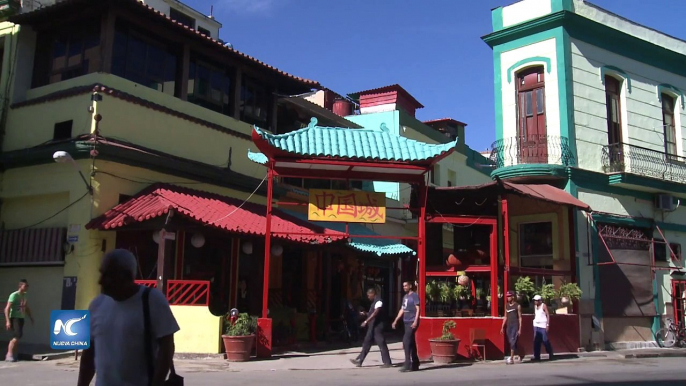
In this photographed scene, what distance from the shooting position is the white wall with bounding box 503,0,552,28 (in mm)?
18767

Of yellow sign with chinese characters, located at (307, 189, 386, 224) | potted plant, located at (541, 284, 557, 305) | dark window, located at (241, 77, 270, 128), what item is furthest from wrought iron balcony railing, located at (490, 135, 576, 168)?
dark window, located at (241, 77, 270, 128)

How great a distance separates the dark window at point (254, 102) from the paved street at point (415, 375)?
900 cm

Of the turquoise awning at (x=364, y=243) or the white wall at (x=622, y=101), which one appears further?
the turquoise awning at (x=364, y=243)

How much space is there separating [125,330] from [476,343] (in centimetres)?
1151

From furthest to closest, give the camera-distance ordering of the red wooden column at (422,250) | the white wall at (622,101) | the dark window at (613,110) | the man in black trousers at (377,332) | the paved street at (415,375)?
1. the dark window at (613,110)
2. the white wall at (622,101)
3. the red wooden column at (422,250)
4. the man in black trousers at (377,332)
5. the paved street at (415,375)

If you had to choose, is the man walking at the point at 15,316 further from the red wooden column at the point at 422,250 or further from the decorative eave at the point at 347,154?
the red wooden column at the point at 422,250

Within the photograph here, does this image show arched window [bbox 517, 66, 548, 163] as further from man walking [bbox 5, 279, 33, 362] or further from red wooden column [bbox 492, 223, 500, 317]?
man walking [bbox 5, 279, 33, 362]

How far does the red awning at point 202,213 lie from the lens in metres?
13.6

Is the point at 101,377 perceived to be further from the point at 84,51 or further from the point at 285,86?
the point at 285,86

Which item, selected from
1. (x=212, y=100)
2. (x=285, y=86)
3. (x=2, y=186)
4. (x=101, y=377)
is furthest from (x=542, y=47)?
(x=101, y=377)

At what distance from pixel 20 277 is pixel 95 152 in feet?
13.7

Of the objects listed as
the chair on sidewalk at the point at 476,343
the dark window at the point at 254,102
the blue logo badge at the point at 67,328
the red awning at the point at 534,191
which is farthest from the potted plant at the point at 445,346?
the dark window at the point at 254,102

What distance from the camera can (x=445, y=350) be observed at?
13.5m

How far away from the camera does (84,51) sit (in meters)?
15.9
